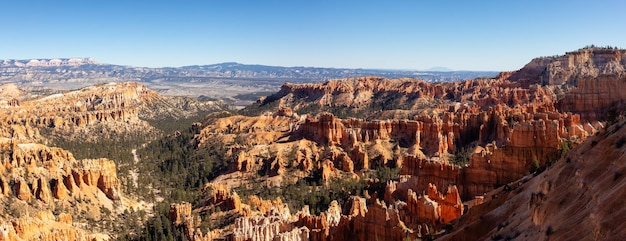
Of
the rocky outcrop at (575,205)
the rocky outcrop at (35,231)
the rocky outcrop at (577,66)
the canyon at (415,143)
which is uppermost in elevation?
the rocky outcrop at (577,66)

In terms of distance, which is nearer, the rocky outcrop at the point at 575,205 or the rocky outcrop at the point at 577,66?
the rocky outcrop at the point at 575,205

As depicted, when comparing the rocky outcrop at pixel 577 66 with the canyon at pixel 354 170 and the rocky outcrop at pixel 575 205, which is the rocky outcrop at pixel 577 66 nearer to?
the canyon at pixel 354 170

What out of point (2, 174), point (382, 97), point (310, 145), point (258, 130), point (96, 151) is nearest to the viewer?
point (2, 174)

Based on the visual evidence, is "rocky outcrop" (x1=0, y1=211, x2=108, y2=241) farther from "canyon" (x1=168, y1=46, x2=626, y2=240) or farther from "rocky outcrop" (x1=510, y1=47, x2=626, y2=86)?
"rocky outcrop" (x1=510, y1=47, x2=626, y2=86)

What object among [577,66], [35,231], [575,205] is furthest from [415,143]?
[577,66]

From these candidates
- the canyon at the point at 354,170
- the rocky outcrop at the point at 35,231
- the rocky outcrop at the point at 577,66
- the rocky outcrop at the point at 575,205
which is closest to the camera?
the rocky outcrop at the point at 575,205

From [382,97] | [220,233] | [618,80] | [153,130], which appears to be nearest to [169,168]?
[220,233]

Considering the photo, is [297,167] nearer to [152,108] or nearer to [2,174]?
[2,174]

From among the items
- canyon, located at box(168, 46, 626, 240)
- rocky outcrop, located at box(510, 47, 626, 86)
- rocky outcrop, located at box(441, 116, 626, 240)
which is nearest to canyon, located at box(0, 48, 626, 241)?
rocky outcrop, located at box(441, 116, 626, 240)

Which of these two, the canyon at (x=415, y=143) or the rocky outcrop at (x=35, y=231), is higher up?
the canyon at (x=415, y=143)

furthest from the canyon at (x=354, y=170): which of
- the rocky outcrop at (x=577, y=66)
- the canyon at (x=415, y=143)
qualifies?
the rocky outcrop at (x=577, y=66)

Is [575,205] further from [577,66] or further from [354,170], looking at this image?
[577,66]
